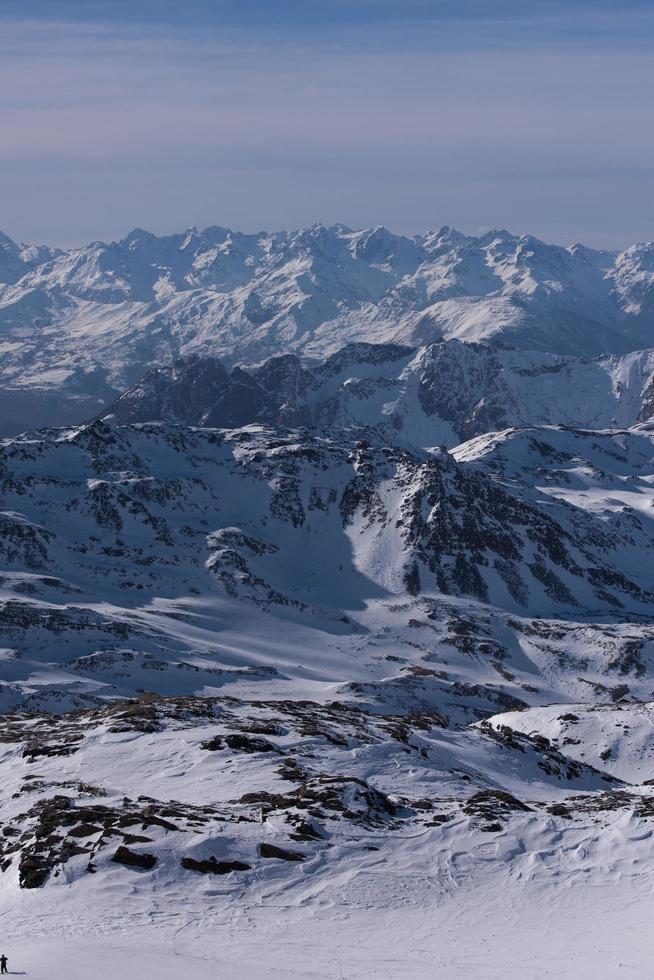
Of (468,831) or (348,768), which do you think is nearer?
(468,831)

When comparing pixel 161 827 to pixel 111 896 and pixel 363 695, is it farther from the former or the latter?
pixel 363 695

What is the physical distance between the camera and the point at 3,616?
194 m

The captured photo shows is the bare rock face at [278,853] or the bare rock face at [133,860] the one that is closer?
the bare rock face at [133,860]

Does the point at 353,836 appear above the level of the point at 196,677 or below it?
above

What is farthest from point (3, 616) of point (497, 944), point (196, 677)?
point (497, 944)

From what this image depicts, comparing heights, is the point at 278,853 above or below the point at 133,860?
below

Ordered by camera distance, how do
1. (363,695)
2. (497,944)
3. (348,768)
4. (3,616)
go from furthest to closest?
(3,616), (363,695), (348,768), (497,944)

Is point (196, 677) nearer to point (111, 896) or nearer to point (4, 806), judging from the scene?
point (4, 806)

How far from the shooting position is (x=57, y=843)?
51062mm

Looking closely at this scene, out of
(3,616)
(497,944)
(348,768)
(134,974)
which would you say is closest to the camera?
(134,974)

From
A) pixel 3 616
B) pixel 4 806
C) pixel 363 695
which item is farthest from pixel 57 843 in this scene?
pixel 3 616

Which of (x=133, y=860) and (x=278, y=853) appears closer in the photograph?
(x=133, y=860)

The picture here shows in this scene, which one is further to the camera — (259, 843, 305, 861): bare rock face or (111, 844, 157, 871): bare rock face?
(259, 843, 305, 861): bare rock face

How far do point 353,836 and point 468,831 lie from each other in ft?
21.5
